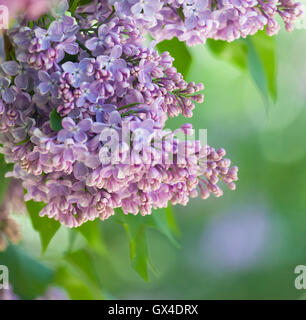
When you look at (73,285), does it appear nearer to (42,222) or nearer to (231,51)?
(42,222)

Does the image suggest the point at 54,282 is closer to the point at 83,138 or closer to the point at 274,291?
the point at 83,138

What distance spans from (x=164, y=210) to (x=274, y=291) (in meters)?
2.52

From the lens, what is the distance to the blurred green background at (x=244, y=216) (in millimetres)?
3252

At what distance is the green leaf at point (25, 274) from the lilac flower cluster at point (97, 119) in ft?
1.65

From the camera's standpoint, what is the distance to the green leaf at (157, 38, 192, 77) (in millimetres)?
893

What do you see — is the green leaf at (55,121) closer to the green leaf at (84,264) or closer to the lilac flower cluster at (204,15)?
the lilac flower cluster at (204,15)

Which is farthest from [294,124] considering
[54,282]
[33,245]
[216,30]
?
[216,30]

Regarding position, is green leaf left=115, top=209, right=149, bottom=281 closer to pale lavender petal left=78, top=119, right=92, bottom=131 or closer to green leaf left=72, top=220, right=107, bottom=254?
green leaf left=72, top=220, right=107, bottom=254


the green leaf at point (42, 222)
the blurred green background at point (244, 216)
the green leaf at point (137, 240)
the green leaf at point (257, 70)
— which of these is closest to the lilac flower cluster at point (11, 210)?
the green leaf at point (42, 222)

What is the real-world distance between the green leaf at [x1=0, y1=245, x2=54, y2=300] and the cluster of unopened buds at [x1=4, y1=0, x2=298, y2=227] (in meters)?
0.49

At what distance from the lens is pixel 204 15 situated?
2.30ft

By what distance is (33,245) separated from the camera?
175 cm

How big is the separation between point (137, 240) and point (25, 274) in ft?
1.24

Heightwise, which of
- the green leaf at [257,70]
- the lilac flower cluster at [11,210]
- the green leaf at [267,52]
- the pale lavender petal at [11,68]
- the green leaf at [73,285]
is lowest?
the green leaf at [73,285]
